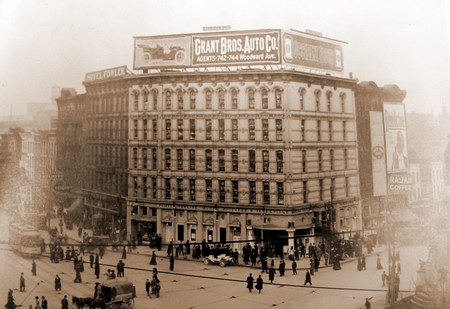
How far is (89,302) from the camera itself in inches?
417

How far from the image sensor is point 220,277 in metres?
12.2

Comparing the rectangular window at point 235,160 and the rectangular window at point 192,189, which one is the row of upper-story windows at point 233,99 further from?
the rectangular window at point 192,189

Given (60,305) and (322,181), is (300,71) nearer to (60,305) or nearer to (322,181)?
(322,181)

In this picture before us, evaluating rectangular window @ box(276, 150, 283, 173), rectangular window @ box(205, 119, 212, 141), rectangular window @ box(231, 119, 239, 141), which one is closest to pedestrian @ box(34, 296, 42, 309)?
rectangular window @ box(205, 119, 212, 141)

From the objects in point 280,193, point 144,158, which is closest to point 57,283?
point 144,158

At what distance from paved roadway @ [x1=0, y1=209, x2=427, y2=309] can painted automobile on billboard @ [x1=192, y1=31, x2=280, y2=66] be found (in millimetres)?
6858

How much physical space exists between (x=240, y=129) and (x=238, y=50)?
2744 mm

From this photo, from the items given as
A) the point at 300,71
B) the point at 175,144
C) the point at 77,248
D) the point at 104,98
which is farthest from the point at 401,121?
the point at 77,248

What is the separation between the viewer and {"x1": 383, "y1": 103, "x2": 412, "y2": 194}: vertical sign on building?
12.2m

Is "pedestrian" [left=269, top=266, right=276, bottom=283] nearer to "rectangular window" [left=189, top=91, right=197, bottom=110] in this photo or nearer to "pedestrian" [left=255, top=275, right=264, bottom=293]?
"pedestrian" [left=255, top=275, right=264, bottom=293]

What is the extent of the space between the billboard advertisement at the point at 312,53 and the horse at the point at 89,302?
10.1 meters

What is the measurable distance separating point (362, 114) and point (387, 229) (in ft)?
11.8

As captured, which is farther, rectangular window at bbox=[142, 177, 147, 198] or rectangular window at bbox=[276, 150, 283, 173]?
rectangular window at bbox=[276, 150, 283, 173]

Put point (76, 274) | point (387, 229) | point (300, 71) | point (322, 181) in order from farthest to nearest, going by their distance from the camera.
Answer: point (300, 71)
point (322, 181)
point (387, 229)
point (76, 274)
